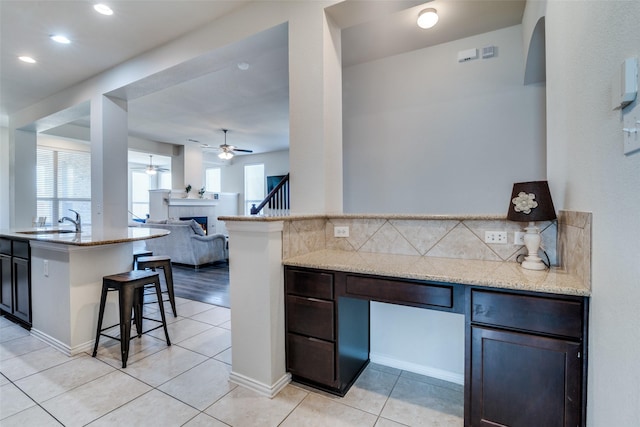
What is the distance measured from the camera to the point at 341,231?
2393 millimetres

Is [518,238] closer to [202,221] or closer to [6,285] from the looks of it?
A: [6,285]

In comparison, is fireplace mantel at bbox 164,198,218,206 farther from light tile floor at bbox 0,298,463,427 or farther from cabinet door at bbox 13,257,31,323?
light tile floor at bbox 0,298,463,427

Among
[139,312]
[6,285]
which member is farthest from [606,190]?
[6,285]

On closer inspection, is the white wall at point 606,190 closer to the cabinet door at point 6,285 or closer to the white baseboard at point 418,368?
the white baseboard at point 418,368

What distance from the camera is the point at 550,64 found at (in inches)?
72.7

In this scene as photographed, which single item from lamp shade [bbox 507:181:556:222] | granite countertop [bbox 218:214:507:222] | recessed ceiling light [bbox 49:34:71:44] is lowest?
granite countertop [bbox 218:214:507:222]

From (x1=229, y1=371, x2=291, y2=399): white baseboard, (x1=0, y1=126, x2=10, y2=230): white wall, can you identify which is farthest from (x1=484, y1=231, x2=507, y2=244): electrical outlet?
(x1=0, y1=126, x2=10, y2=230): white wall

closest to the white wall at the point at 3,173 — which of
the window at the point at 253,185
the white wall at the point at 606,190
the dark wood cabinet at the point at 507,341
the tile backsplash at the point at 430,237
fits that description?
the window at the point at 253,185

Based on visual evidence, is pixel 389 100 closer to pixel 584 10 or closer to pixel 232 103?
pixel 584 10

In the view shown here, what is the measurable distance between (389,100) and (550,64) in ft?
6.04

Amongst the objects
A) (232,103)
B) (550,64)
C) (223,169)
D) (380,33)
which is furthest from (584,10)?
(223,169)

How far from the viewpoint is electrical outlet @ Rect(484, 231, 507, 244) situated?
1.86m

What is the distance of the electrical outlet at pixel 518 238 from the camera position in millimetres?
→ 1809

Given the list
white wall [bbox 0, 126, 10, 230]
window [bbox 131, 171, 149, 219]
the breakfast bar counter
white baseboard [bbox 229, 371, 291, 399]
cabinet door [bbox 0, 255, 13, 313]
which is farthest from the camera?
window [bbox 131, 171, 149, 219]
